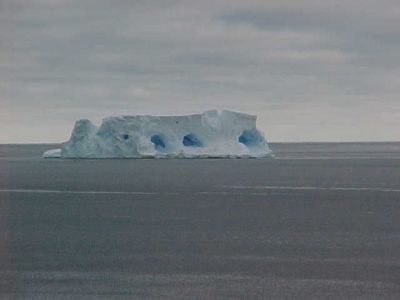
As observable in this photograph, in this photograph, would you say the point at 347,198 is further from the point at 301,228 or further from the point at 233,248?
the point at 233,248

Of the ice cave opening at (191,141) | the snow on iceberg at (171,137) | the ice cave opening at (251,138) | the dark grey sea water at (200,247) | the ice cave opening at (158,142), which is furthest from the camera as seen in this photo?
the ice cave opening at (191,141)

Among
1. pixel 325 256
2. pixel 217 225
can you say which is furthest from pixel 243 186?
pixel 325 256

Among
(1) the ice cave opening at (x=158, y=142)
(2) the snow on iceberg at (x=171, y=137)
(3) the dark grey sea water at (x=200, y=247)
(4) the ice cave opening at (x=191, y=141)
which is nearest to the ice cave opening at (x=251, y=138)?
(2) the snow on iceberg at (x=171, y=137)

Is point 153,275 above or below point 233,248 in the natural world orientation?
below

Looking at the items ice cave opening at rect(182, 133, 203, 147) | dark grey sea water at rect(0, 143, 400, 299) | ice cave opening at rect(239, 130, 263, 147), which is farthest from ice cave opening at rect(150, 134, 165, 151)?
dark grey sea water at rect(0, 143, 400, 299)

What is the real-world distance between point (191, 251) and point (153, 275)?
7.75 feet

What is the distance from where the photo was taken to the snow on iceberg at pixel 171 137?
47.4m

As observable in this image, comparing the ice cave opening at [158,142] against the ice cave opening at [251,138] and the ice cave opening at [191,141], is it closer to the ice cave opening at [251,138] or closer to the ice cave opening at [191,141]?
the ice cave opening at [191,141]

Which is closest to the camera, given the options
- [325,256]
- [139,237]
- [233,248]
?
[325,256]

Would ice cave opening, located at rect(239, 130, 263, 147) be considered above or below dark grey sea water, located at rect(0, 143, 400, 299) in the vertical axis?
above

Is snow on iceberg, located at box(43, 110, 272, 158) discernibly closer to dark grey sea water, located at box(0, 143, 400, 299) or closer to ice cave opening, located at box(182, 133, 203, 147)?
ice cave opening, located at box(182, 133, 203, 147)

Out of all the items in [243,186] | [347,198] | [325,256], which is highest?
[243,186]

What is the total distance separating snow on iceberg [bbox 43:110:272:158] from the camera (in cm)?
4744

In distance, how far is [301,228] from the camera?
16984 mm
